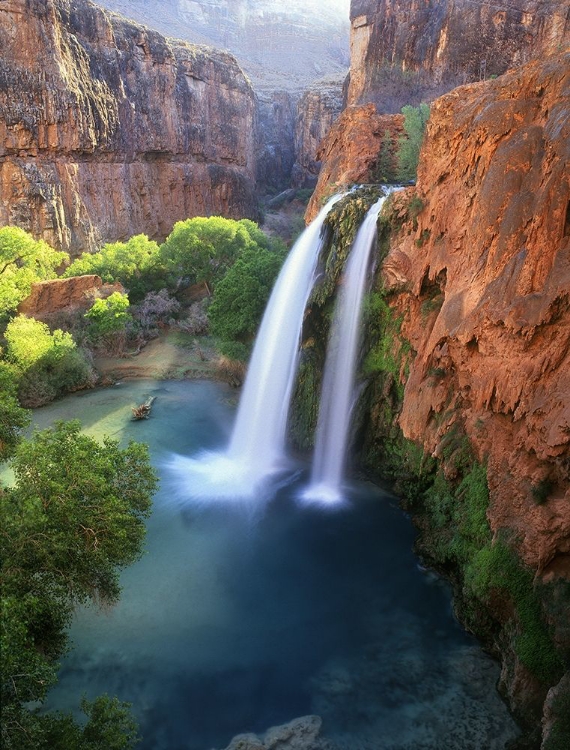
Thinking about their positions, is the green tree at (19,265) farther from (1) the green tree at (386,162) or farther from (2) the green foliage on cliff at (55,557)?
(1) the green tree at (386,162)

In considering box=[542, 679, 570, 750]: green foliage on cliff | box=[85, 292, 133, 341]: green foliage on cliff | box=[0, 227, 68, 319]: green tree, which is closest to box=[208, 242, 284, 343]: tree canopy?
box=[85, 292, 133, 341]: green foliage on cliff

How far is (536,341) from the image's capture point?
11.9m

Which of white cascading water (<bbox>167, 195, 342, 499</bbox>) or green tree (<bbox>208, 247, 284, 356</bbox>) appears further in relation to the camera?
green tree (<bbox>208, 247, 284, 356</bbox>)

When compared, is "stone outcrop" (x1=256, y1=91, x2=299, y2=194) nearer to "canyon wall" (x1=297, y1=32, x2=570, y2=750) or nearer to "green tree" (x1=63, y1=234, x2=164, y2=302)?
"green tree" (x1=63, y1=234, x2=164, y2=302)

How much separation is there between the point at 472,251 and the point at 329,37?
130 m

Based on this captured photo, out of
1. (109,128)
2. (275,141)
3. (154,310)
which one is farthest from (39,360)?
(275,141)

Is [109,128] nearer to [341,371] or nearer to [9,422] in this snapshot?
[341,371]

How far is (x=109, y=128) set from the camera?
4422cm

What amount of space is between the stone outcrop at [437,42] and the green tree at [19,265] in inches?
1096

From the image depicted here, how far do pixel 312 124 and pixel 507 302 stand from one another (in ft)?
211

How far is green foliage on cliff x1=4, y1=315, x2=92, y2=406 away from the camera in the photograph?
25.2 metres

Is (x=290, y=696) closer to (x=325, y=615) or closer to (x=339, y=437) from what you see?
(x=325, y=615)

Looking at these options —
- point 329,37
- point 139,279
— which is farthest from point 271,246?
point 329,37

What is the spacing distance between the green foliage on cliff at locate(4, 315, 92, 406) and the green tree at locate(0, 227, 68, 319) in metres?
1.47
